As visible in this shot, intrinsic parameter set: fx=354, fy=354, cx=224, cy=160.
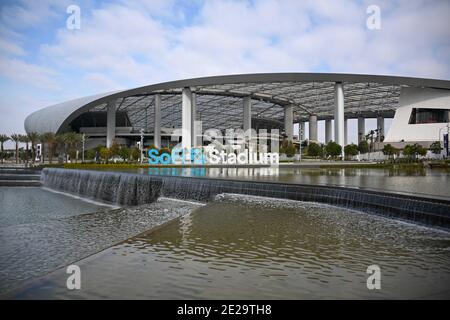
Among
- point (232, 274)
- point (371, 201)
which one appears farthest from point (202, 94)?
point (232, 274)

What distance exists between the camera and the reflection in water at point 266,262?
393 centimetres

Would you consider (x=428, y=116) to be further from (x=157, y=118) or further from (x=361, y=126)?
(x=157, y=118)

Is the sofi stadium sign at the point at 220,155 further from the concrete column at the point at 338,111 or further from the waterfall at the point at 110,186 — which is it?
the waterfall at the point at 110,186

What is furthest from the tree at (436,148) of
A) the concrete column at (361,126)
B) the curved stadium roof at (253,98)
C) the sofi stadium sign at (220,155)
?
the concrete column at (361,126)

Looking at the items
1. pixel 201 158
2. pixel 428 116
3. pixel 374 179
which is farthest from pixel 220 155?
pixel 374 179

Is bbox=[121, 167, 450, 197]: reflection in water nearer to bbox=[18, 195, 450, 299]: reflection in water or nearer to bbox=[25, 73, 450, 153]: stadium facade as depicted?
bbox=[18, 195, 450, 299]: reflection in water

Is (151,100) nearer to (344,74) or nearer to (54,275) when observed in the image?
(344,74)

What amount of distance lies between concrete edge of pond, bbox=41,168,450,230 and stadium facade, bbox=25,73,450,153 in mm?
28806

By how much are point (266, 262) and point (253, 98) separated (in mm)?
52270

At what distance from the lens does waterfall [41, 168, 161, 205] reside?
16297 mm

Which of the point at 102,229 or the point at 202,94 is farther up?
the point at 202,94

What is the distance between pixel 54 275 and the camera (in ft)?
14.3

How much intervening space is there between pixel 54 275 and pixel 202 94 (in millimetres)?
49749
